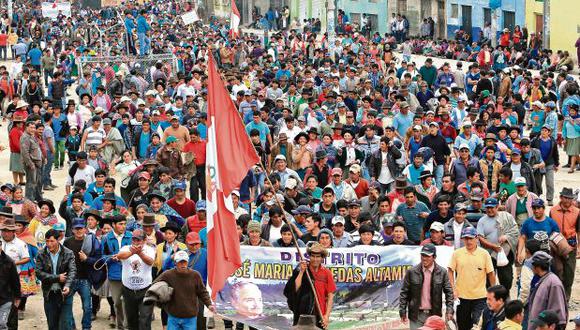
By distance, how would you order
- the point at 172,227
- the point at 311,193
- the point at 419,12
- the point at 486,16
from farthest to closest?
the point at 419,12
the point at 486,16
the point at 311,193
the point at 172,227

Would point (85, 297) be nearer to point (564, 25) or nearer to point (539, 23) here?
point (564, 25)

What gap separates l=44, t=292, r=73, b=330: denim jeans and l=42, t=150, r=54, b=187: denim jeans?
27.8 feet

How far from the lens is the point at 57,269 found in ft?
47.2

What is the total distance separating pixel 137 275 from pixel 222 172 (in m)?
2.14

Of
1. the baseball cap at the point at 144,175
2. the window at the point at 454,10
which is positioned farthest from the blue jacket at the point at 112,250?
the window at the point at 454,10

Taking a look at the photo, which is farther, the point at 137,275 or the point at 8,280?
the point at 137,275

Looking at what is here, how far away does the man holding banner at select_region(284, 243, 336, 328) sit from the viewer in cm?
1326

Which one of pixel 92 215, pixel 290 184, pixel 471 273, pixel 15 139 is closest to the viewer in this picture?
pixel 471 273

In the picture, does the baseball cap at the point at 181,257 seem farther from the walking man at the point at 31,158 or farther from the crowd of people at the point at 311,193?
the walking man at the point at 31,158

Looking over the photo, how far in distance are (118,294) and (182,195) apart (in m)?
2.09

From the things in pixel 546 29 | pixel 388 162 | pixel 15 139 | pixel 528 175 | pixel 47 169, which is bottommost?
pixel 47 169

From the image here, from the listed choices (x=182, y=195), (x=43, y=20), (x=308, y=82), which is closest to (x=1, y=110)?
(x=308, y=82)

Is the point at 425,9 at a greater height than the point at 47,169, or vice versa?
the point at 425,9

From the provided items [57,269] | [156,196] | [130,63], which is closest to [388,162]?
[156,196]
